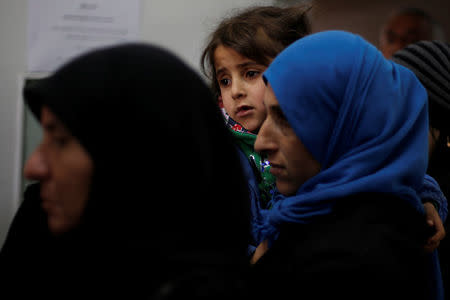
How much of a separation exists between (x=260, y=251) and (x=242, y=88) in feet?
1.66

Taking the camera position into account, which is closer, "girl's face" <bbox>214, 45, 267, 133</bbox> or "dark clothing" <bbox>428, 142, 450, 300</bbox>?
"girl's face" <bbox>214, 45, 267, 133</bbox>

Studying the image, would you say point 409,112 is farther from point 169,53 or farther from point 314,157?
point 169,53

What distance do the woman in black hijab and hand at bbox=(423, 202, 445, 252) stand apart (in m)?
0.57

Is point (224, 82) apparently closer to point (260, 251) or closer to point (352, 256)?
point (260, 251)

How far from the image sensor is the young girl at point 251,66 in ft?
3.91

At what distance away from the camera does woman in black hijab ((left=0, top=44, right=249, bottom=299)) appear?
23.4 inches

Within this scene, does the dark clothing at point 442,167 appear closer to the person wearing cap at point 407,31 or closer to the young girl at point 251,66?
the young girl at point 251,66

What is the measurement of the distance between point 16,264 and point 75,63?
502 millimetres

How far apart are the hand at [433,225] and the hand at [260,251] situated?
0.39 metres

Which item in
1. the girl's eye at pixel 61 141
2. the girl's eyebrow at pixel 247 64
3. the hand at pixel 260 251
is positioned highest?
the girl's eyebrow at pixel 247 64

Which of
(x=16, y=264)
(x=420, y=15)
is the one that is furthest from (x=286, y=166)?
(x=420, y=15)

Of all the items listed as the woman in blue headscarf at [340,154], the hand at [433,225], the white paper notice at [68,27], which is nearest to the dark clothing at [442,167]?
the hand at [433,225]

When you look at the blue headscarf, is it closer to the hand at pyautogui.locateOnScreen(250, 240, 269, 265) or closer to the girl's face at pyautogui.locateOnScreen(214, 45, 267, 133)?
the hand at pyautogui.locateOnScreen(250, 240, 269, 265)

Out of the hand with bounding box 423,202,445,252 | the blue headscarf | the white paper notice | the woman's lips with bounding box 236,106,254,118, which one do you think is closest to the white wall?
the white paper notice
